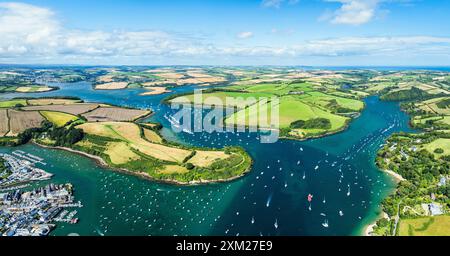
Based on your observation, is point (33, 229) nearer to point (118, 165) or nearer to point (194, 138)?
point (118, 165)

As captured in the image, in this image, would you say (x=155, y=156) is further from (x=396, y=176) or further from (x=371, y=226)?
(x=396, y=176)

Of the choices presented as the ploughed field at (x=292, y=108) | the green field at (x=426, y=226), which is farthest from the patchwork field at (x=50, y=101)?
the green field at (x=426, y=226)

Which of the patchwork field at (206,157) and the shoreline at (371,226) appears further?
the patchwork field at (206,157)

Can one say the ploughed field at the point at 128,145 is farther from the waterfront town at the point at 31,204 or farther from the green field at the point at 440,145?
the green field at the point at 440,145

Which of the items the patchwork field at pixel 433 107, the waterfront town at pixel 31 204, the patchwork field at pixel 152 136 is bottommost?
the waterfront town at pixel 31 204

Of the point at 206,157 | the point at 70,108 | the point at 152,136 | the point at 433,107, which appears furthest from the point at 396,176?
the point at 70,108
